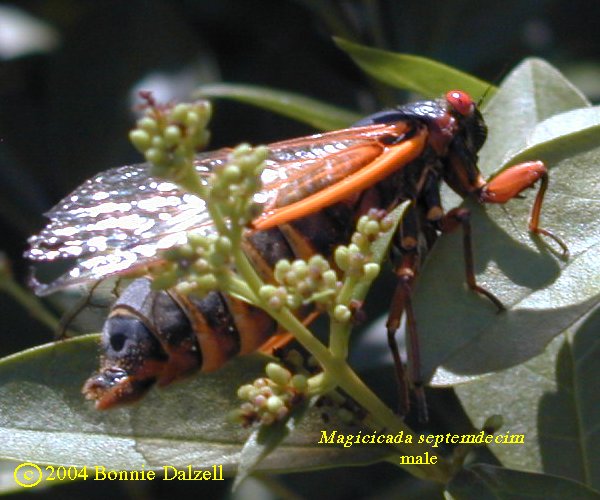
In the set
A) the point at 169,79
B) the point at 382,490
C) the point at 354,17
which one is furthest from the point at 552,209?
the point at 169,79

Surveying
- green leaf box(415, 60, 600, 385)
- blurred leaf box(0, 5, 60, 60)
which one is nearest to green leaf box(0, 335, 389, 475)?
green leaf box(415, 60, 600, 385)

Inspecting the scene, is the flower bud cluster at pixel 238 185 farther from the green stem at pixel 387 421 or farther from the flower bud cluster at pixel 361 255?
the green stem at pixel 387 421

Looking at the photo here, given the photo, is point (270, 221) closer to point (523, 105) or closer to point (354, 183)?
point (354, 183)

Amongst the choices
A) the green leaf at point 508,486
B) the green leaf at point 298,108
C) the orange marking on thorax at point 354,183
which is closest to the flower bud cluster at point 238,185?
the orange marking on thorax at point 354,183

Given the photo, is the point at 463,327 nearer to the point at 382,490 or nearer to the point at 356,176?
the point at 356,176

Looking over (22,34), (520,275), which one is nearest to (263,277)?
(520,275)
